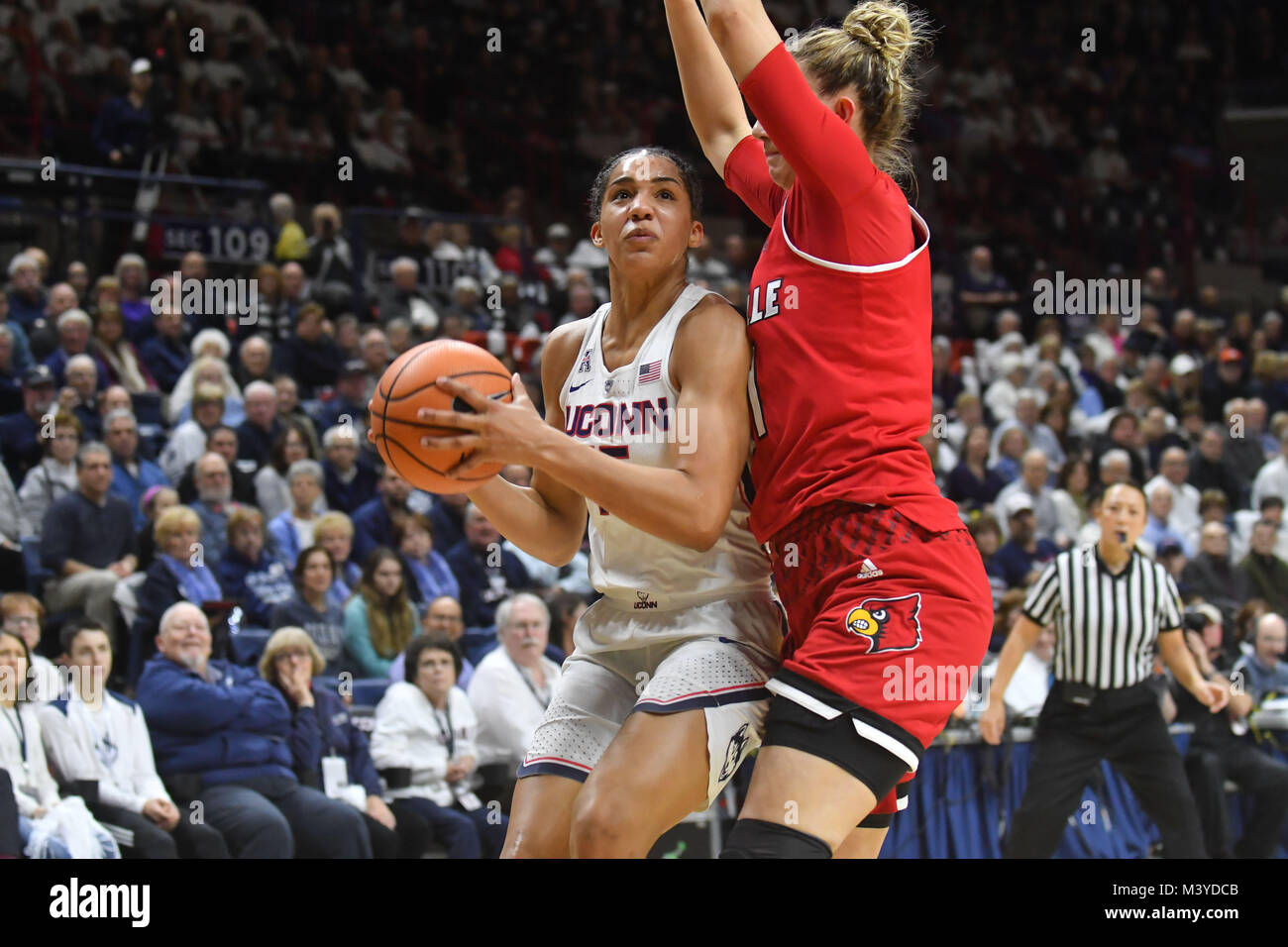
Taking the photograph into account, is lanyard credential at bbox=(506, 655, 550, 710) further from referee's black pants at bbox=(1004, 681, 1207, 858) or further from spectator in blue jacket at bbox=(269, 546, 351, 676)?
referee's black pants at bbox=(1004, 681, 1207, 858)

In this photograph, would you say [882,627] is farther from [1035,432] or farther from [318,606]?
[1035,432]

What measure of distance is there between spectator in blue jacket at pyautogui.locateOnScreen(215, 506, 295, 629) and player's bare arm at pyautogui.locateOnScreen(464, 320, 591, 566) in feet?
13.7

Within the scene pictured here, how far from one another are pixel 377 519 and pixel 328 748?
205cm

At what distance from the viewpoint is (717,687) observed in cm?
311

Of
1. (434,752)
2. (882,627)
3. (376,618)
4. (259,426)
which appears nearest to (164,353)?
(259,426)

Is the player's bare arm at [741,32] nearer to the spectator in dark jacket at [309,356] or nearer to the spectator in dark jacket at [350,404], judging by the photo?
the spectator in dark jacket at [350,404]

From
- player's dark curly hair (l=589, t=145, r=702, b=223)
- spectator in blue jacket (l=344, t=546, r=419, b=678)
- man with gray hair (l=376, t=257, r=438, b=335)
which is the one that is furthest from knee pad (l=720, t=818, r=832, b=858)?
man with gray hair (l=376, t=257, r=438, b=335)

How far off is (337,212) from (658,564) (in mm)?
8751

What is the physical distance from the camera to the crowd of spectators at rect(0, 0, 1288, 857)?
6.71 meters

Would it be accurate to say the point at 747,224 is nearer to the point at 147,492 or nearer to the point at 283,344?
the point at 283,344

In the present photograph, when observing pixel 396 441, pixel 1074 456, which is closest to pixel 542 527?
pixel 396 441

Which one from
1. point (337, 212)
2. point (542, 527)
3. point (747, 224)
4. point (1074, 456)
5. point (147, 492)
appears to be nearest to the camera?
point (542, 527)

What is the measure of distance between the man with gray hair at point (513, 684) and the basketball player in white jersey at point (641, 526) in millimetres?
3542

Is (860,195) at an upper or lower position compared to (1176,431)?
upper
